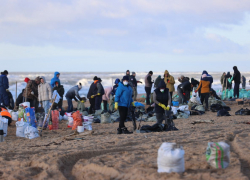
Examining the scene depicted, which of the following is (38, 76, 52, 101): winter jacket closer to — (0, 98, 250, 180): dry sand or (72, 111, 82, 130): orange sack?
(72, 111, 82, 130): orange sack

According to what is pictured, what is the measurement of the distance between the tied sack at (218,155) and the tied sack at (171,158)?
44cm

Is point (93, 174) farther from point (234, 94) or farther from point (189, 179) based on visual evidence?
point (234, 94)

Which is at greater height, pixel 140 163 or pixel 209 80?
pixel 209 80

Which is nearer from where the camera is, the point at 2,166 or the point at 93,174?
the point at 93,174

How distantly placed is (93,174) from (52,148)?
2329 millimetres

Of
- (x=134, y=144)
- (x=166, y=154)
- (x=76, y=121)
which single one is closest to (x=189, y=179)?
(x=166, y=154)

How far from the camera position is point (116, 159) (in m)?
5.35

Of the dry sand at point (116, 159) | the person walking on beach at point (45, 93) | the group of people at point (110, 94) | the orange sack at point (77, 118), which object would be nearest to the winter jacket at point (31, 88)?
the group of people at point (110, 94)

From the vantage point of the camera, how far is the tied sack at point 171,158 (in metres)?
4.18

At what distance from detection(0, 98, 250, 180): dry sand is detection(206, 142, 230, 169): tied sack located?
0.08m

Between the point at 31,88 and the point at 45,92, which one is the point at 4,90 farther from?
the point at 45,92

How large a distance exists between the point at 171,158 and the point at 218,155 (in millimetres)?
651

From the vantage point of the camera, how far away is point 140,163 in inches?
196

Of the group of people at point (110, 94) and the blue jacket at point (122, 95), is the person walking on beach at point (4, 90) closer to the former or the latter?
the group of people at point (110, 94)
